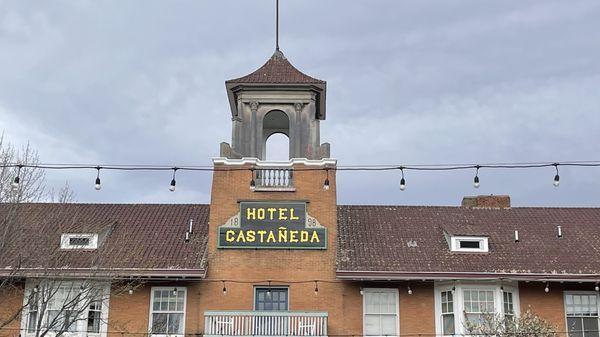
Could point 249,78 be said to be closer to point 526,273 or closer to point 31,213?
point 31,213

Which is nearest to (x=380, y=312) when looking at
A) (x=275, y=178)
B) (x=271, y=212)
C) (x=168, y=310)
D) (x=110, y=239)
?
(x=271, y=212)

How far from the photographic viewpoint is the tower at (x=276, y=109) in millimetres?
27125

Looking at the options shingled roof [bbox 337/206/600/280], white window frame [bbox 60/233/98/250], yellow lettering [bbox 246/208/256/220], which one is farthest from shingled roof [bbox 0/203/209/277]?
shingled roof [bbox 337/206/600/280]

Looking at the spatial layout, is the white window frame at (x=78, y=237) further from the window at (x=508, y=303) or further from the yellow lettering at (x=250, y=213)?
the window at (x=508, y=303)

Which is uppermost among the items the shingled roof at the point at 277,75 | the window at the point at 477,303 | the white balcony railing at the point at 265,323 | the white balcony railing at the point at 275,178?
the shingled roof at the point at 277,75

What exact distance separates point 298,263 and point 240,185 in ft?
10.4

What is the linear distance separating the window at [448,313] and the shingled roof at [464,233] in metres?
0.91

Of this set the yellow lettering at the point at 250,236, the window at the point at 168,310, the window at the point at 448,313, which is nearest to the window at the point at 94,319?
the window at the point at 168,310

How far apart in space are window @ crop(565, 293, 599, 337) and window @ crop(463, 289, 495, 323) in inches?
101

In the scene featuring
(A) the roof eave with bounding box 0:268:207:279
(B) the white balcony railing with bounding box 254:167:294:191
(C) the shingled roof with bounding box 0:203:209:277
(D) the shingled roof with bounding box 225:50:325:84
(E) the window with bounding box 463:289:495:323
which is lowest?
(E) the window with bounding box 463:289:495:323

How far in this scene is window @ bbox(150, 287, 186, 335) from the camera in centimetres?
2512

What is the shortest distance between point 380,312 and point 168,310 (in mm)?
6644

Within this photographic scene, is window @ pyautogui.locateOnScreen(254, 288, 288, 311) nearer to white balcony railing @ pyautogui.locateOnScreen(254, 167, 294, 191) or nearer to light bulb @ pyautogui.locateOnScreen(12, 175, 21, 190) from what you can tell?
white balcony railing @ pyautogui.locateOnScreen(254, 167, 294, 191)

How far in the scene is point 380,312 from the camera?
2541 centimetres
